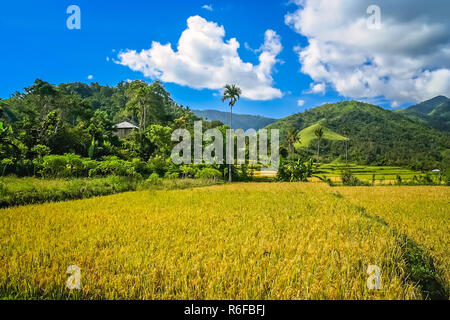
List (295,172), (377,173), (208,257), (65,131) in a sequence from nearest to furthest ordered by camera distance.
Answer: (208,257), (65,131), (295,172), (377,173)

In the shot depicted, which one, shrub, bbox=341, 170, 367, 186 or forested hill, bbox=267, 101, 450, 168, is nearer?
shrub, bbox=341, 170, 367, 186

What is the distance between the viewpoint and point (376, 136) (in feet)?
334

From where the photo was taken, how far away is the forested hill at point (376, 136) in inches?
2714

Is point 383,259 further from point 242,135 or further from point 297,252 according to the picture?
point 242,135

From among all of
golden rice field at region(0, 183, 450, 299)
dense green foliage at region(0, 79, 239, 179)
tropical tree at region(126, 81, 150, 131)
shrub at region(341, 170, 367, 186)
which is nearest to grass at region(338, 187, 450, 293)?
golden rice field at region(0, 183, 450, 299)

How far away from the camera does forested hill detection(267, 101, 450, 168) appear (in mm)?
68938

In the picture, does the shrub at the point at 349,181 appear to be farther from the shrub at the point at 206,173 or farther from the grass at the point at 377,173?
the shrub at the point at 206,173

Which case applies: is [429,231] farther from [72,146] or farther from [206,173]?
[72,146]

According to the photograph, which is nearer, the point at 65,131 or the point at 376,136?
the point at 65,131

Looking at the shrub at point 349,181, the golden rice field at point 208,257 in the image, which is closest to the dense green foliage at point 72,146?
the golden rice field at point 208,257

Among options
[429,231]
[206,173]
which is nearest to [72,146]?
[206,173]

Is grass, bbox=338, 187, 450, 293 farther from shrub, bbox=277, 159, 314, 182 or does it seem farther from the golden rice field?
shrub, bbox=277, 159, 314, 182
